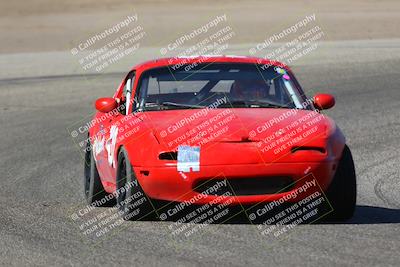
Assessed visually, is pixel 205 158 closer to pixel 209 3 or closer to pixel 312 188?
pixel 312 188

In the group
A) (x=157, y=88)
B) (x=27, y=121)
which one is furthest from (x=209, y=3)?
(x=157, y=88)

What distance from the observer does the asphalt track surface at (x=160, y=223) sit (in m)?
6.53

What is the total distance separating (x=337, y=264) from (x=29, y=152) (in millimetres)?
8242

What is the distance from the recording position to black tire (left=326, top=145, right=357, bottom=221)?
315 inches

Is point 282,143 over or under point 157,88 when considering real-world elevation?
under

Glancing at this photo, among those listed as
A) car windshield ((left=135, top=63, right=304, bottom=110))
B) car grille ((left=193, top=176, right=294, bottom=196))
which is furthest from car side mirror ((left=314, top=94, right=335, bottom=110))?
car grille ((left=193, top=176, right=294, bottom=196))

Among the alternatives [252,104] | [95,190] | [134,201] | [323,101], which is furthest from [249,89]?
[134,201]

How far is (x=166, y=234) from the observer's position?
24.2ft

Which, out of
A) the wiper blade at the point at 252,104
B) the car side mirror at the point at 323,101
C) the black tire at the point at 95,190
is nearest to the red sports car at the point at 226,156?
the wiper blade at the point at 252,104

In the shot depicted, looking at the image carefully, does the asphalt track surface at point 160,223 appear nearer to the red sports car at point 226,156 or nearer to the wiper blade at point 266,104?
the red sports car at point 226,156

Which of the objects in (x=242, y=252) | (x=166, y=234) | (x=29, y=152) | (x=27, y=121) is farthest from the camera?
(x=27, y=121)

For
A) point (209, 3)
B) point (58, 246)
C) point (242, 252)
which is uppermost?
point (58, 246)

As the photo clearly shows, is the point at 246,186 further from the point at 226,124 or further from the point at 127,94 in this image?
the point at 127,94

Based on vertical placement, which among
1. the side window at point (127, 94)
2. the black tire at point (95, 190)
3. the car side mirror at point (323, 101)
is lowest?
the car side mirror at point (323, 101)
